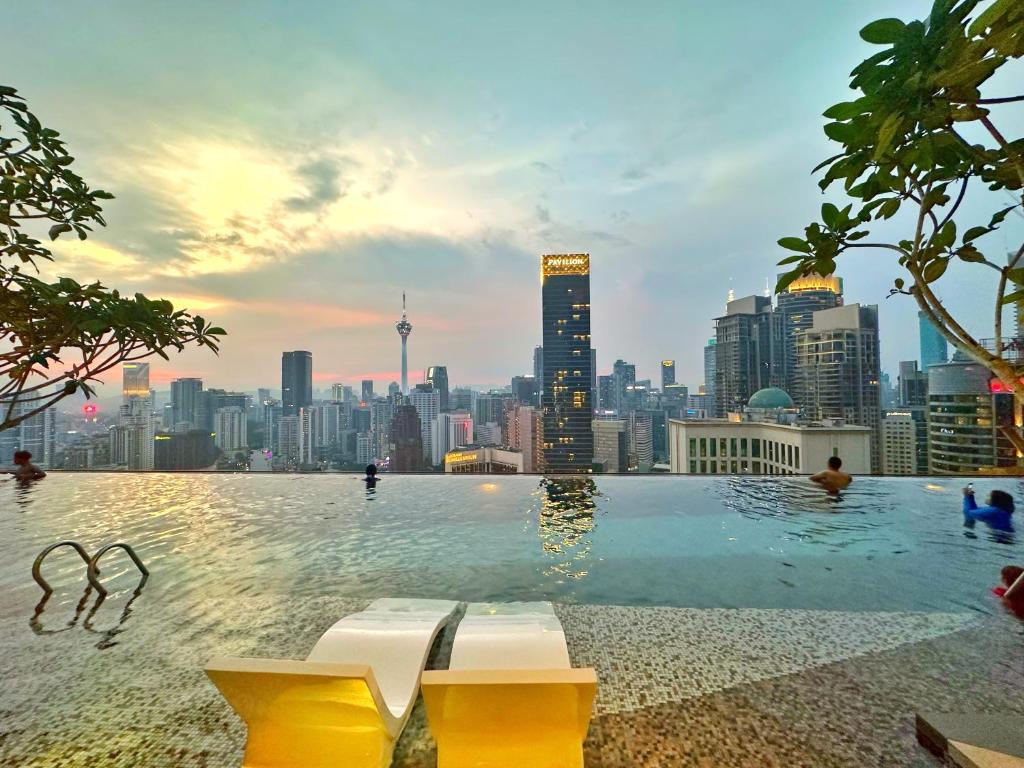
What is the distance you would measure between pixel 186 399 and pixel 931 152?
3385 centimetres

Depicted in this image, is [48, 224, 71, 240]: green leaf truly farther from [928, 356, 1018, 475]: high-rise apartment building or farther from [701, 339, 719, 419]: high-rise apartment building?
[701, 339, 719, 419]: high-rise apartment building

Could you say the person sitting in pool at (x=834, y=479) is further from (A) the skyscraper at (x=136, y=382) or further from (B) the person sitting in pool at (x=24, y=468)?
(B) the person sitting in pool at (x=24, y=468)

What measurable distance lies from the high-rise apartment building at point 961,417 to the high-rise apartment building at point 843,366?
467 inches

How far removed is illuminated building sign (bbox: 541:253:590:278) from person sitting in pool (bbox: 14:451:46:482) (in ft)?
286

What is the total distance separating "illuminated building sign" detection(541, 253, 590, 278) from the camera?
3642 inches

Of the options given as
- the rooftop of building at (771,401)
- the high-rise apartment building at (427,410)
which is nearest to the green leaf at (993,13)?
the rooftop of building at (771,401)

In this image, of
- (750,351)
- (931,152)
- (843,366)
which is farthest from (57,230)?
(750,351)

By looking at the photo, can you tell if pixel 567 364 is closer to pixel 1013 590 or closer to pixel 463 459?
pixel 463 459

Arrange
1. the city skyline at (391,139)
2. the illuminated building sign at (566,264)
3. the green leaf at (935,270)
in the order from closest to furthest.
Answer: the green leaf at (935,270) < the city skyline at (391,139) < the illuminated building sign at (566,264)

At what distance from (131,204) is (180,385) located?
19.0 metres

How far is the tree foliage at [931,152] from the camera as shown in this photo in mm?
1295

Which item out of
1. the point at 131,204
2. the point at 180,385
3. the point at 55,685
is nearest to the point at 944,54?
the point at 55,685

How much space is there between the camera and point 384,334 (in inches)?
1809

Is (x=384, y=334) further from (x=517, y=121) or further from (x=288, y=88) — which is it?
(x=288, y=88)
